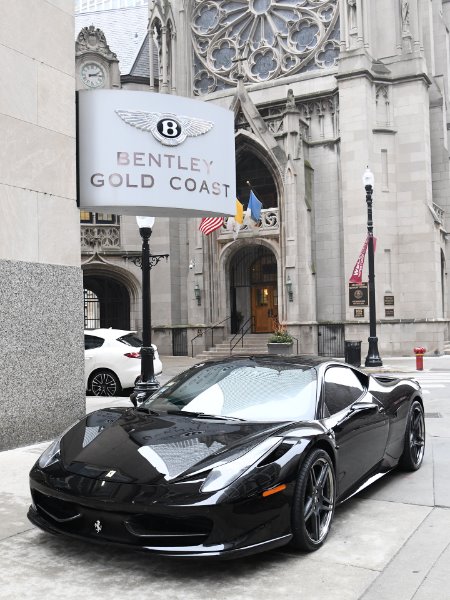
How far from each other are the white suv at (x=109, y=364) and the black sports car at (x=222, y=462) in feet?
27.0

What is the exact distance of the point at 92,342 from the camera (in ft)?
46.8

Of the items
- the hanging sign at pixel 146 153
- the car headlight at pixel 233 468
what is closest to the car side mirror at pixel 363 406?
the car headlight at pixel 233 468

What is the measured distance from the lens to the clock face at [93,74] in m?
32.7

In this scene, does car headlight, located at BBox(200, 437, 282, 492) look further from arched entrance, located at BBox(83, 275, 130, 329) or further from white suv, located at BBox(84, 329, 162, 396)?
arched entrance, located at BBox(83, 275, 130, 329)

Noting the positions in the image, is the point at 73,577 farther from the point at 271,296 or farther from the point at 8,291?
the point at 271,296

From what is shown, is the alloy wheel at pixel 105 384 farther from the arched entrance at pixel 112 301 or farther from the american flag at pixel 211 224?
the arched entrance at pixel 112 301

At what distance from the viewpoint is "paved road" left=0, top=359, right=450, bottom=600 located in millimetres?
3859

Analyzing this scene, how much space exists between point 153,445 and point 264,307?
88.8 ft

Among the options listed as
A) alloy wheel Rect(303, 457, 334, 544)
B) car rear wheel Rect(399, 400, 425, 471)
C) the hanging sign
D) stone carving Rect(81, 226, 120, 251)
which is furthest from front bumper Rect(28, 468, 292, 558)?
stone carving Rect(81, 226, 120, 251)

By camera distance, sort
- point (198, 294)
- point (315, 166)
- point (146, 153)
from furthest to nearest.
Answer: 1. point (198, 294)
2. point (315, 166)
3. point (146, 153)

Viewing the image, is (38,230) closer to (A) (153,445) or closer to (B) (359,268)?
(A) (153,445)

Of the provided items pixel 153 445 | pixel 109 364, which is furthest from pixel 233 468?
pixel 109 364

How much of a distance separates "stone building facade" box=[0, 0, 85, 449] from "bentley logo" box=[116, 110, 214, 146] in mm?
868

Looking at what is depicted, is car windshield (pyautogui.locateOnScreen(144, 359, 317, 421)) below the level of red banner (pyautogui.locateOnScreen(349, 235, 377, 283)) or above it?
below
